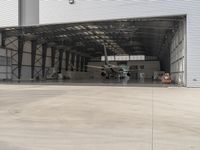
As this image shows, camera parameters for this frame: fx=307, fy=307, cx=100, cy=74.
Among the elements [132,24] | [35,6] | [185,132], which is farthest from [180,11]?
[185,132]

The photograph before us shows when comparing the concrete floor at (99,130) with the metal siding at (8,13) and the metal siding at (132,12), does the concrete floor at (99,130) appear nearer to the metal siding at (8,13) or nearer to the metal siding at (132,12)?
the metal siding at (132,12)

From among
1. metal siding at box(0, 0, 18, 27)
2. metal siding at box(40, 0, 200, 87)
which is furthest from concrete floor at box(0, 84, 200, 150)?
metal siding at box(0, 0, 18, 27)

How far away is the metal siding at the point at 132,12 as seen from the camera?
32781mm

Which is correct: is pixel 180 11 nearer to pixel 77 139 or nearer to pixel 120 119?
pixel 120 119

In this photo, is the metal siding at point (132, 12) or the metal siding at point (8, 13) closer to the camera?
the metal siding at point (132, 12)

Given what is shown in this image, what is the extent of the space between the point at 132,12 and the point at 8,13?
669 inches

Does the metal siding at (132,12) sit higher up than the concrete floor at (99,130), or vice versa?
the metal siding at (132,12)

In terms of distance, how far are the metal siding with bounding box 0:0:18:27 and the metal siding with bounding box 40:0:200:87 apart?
3.88 m

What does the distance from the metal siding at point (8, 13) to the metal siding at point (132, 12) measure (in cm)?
388

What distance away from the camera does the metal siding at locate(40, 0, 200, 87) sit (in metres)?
32.8

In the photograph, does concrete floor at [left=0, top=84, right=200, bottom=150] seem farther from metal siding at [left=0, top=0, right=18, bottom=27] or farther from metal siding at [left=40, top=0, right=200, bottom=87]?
metal siding at [left=0, top=0, right=18, bottom=27]

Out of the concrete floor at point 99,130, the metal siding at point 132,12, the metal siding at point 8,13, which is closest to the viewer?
the concrete floor at point 99,130

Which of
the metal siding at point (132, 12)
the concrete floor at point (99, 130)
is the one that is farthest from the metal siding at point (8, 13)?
the concrete floor at point (99, 130)

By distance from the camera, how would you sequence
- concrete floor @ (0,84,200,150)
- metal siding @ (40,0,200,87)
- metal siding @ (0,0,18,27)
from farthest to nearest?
1. metal siding @ (0,0,18,27)
2. metal siding @ (40,0,200,87)
3. concrete floor @ (0,84,200,150)
